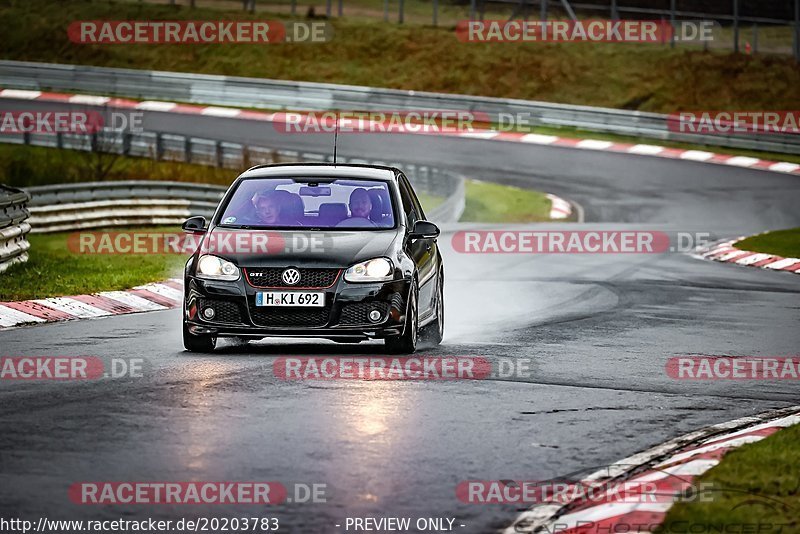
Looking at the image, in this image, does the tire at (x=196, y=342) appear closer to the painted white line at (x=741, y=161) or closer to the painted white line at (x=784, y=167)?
the painted white line at (x=784, y=167)

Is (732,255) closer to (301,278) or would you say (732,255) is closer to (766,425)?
(301,278)

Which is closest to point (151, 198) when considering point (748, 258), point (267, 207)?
point (748, 258)

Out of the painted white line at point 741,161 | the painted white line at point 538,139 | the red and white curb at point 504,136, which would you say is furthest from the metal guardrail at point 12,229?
the painted white line at point 538,139

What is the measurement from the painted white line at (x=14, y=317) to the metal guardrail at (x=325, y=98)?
27467 millimetres

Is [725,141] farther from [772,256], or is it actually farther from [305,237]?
[305,237]

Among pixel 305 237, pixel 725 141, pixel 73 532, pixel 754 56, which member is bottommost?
pixel 73 532

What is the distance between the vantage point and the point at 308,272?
472 inches

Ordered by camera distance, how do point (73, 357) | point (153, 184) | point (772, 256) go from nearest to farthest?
1. point (73, 357)
2. point (772, 256)
3. point (153, 184)

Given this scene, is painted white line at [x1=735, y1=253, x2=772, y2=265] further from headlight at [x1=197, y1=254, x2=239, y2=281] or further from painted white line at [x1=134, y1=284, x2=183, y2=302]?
headlight at [x1=197, y1=254, x2=239, y2=281]

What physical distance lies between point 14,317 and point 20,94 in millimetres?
32965

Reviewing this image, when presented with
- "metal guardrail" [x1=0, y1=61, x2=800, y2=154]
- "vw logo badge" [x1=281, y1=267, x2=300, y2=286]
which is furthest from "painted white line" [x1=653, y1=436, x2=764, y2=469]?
"metal guardrail" [x1=0, y1=61, x2=800, y2=154]

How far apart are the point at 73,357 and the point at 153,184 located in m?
16.7

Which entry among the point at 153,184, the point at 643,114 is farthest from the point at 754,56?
the point at 153,184

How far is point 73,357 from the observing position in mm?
11953
